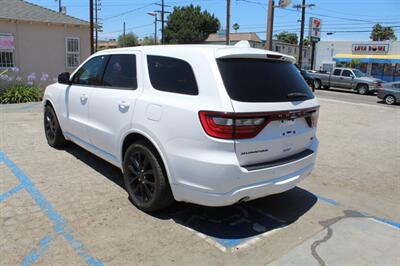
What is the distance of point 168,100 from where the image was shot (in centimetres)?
365

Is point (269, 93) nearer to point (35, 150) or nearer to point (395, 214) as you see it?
point (395, 214)

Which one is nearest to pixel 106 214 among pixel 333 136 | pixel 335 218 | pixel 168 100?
pixel 168 100

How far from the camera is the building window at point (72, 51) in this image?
17.1 m

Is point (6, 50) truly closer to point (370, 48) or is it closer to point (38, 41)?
point (38, 41)

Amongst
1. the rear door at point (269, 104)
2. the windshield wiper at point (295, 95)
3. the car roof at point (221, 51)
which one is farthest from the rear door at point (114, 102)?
the windshield wiper at point (295, 95)

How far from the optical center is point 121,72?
4574 mm

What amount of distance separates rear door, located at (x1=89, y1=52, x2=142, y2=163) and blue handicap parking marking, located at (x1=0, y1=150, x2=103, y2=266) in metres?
0.94

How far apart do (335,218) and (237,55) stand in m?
2.25

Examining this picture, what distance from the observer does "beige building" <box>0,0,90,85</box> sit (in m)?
15.1

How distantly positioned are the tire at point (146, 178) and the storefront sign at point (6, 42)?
1335 centimetres

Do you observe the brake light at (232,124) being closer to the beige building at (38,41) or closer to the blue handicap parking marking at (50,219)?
the blue handicap parking marking at (50,219)

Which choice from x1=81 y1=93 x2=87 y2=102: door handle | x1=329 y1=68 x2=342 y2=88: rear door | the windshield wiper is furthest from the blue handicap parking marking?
x1=329 y1=68 x2=342 y2=88: rear door

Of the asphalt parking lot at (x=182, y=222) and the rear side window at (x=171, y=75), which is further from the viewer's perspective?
the rear side window at (x=171, y=75)

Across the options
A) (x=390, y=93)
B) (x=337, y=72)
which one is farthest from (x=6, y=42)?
(x=337, y=72)
